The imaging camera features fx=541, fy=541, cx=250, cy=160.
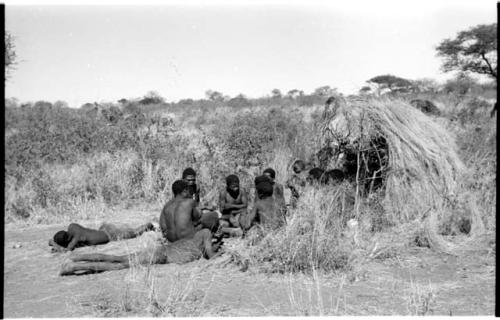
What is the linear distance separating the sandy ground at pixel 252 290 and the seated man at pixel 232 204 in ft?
5.42

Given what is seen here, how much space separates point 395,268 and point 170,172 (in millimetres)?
5624

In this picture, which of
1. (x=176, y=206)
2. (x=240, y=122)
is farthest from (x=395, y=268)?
(x=240, y=122)

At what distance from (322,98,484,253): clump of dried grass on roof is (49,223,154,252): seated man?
346 centimetres

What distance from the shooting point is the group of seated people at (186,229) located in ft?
17.9

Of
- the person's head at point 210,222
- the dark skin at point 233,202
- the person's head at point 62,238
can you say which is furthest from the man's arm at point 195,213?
the person's head at point 62,238

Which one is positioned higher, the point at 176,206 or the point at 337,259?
the point at 176,206

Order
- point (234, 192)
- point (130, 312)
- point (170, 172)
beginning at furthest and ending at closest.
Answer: point (170, 172) → point (234, 192) → point (130, 312)

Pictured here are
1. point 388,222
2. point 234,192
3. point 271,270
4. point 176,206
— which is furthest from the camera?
point 234,192

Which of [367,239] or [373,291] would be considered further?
[367,239]

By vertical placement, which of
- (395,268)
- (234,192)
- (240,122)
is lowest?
(395,268)

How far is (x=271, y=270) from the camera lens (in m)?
5.23

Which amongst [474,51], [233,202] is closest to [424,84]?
[474,51]

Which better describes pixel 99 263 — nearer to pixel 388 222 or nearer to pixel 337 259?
pixel 337 259

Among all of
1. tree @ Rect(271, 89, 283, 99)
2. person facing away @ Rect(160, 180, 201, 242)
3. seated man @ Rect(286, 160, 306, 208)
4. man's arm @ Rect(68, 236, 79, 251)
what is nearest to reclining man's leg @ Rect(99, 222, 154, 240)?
man's arm @ Rect(68, 236, 79, 251)
